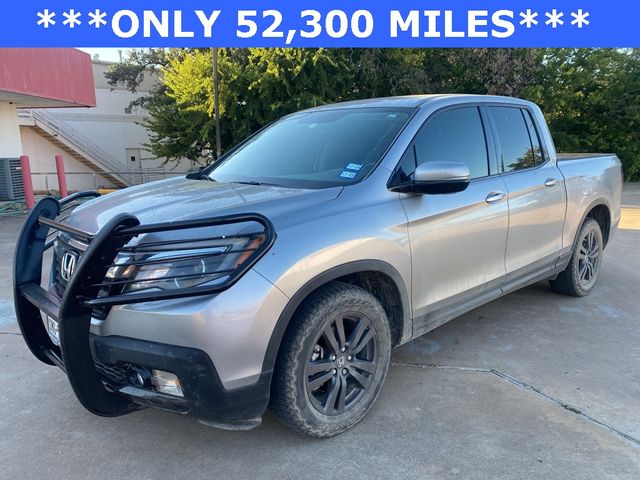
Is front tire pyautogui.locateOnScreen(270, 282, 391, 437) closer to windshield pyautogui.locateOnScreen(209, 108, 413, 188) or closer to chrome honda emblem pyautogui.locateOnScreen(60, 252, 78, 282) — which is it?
windshield pyautogui.locateOnScreen(209, 108, 413, 188)

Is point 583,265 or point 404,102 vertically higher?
point 404,102

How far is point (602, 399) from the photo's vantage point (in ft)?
10.7

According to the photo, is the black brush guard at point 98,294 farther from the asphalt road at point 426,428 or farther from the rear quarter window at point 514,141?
the rear quarter window at point 514,141

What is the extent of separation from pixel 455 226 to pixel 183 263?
5.86 ft

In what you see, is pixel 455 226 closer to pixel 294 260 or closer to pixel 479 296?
pixel 479 296

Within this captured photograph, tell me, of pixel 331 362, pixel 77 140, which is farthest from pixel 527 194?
pixel 77 140

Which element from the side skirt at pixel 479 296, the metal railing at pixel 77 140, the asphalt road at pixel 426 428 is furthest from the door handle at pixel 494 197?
the metal railing at pixel 77 140

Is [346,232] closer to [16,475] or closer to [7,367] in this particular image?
[16,475]

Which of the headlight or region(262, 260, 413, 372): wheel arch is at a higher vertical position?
the headlight

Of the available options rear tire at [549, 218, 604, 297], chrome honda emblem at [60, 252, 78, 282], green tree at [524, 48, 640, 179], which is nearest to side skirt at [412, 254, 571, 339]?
rear tire at [549, 218, 604, 297]

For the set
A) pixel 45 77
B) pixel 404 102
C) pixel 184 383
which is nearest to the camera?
pixel 184 383

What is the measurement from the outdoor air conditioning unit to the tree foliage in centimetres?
652

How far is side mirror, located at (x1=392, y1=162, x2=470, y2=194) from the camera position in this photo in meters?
2.97

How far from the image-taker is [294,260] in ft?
8.16
